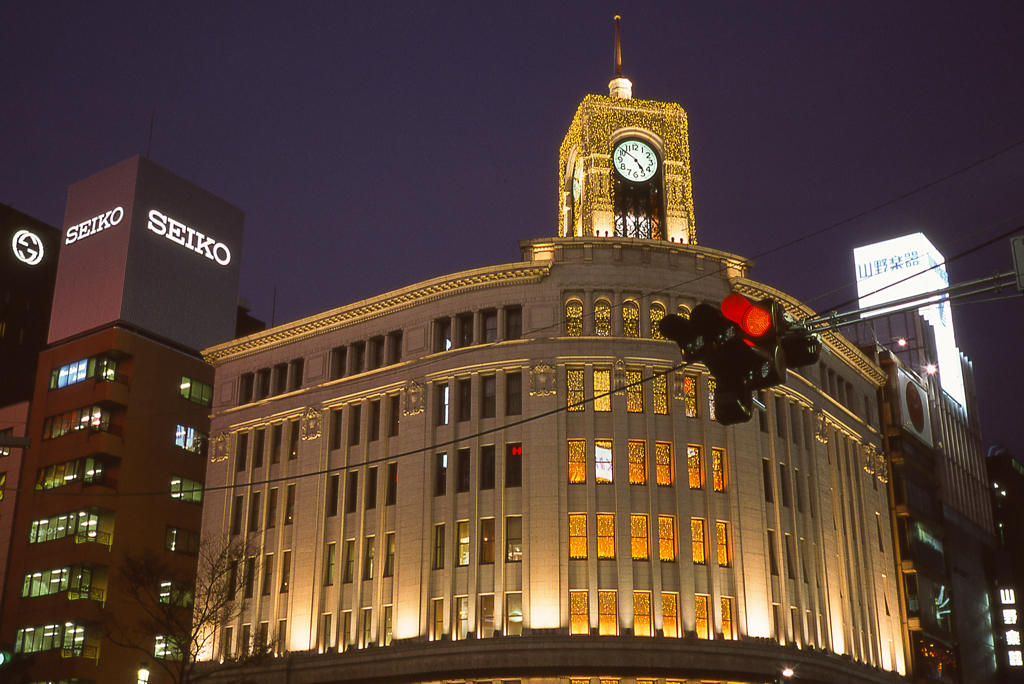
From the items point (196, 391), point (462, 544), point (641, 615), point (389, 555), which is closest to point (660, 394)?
point (641, 615)

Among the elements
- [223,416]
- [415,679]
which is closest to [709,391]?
[415,679]

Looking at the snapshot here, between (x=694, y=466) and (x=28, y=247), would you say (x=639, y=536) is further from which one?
(x=28, y=247)

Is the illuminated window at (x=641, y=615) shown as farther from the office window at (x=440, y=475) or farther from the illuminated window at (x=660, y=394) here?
the office window at (x=440, y=475)

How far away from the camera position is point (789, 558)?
51.8m

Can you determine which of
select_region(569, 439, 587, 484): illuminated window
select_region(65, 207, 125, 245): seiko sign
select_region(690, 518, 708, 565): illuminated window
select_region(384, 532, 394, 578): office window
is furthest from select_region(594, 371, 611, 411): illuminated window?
select_region(65, 207, 125, 245): seiko sign

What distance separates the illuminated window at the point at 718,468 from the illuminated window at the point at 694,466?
621mm

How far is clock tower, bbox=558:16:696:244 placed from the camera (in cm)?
6800

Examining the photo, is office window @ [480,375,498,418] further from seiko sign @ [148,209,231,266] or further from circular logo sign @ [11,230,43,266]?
circular logo sign @ [11,230,43,266]

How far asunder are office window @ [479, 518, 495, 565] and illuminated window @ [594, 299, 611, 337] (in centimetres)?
1037

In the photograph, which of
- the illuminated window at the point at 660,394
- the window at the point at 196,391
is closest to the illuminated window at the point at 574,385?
the illuminated window at the point at 660,394

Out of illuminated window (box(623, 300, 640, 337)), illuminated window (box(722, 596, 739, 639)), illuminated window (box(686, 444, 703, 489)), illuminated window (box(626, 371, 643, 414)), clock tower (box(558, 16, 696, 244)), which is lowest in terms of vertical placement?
illuminated window (box(722, 596, 739, 639))

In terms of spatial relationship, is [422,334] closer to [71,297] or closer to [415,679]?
[415,679]

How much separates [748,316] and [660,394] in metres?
41.3

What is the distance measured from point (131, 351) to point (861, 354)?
45.5 metres
